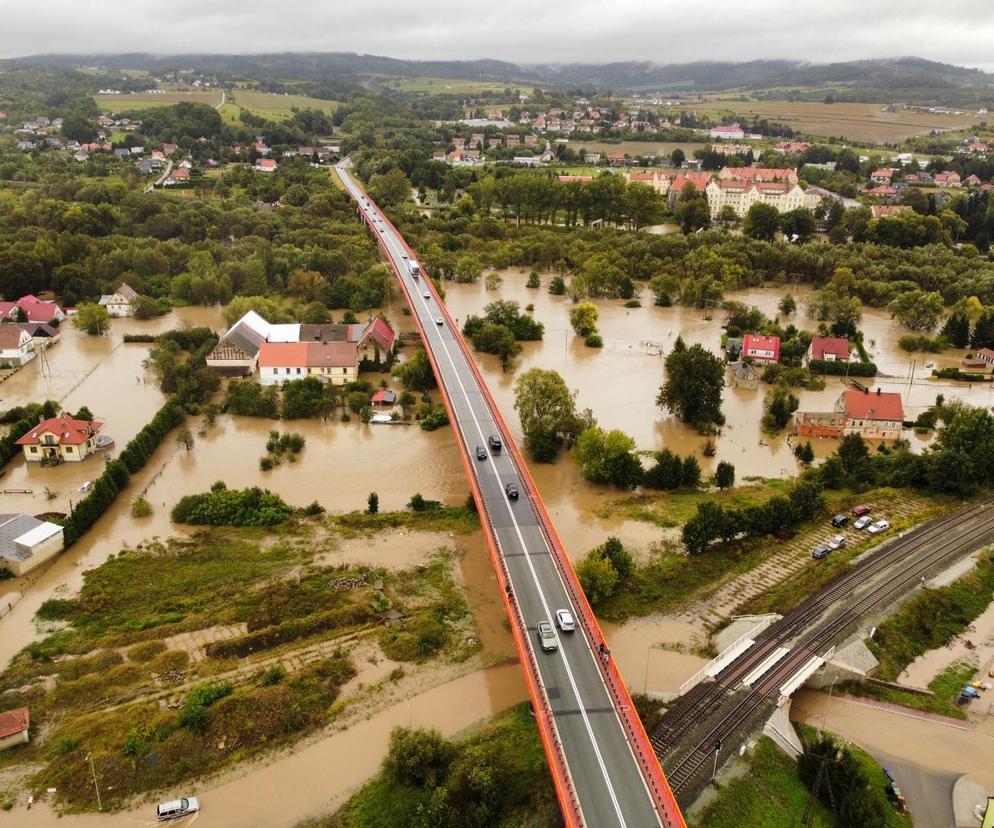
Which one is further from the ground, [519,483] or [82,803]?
[519,483]

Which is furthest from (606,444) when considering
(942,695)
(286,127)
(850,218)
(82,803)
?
(286,127)

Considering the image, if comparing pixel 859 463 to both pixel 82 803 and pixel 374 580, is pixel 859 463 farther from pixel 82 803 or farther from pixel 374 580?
pixel 82 803

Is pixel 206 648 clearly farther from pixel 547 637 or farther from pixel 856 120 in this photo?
pixel 856 120

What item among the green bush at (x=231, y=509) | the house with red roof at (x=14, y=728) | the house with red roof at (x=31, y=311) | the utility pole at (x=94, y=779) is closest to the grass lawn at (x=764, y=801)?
the utility pole at (x=94, y=779)

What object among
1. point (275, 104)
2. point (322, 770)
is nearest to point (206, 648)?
point (322, 770)

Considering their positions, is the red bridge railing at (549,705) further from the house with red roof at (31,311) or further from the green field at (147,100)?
the green field at (147,100)
